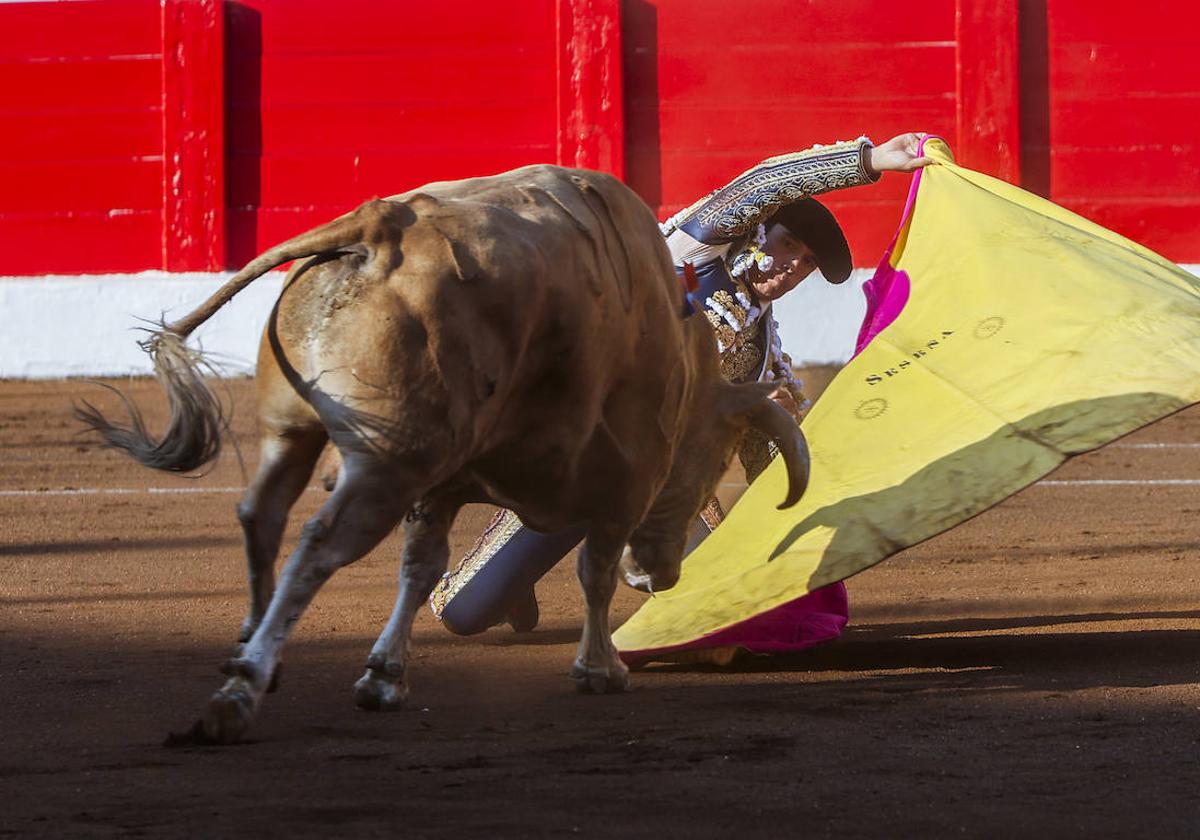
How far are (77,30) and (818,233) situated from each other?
7.32m

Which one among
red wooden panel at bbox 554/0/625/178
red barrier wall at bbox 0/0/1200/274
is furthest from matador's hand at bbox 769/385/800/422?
red wooden panel at bbox 554/0/625/178

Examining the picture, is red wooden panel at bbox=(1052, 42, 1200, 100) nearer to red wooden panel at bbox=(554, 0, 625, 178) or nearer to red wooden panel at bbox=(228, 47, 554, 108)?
red wooden panel at bbox=(554, 0, 625, 178)

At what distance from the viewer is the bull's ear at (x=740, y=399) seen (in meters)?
3.88

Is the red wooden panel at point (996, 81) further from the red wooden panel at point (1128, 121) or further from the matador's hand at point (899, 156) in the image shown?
the matador's hand at point (899, 156)

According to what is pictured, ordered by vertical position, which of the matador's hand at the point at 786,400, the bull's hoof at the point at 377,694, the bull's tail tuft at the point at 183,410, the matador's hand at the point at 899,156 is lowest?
the bull's hoof at the point at 377,694

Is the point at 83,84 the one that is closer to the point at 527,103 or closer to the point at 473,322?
the point at 527,103

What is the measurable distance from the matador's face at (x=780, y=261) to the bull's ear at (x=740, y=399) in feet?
1.70

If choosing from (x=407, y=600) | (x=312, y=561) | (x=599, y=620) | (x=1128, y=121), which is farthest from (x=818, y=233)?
(x=1128, y=121)

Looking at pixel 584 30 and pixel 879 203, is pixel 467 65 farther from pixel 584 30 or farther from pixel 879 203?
pixel 879 203

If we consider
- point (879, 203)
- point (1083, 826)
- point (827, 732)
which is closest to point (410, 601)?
point (827, 732)

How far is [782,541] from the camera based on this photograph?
399 cm

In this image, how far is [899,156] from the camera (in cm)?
452

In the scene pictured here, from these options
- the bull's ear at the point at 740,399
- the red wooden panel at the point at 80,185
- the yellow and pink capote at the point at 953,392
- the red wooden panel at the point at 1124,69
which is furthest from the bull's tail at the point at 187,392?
the red wooden panel at the point at 1124,69

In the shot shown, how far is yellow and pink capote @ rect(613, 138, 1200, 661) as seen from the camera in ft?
12.4
